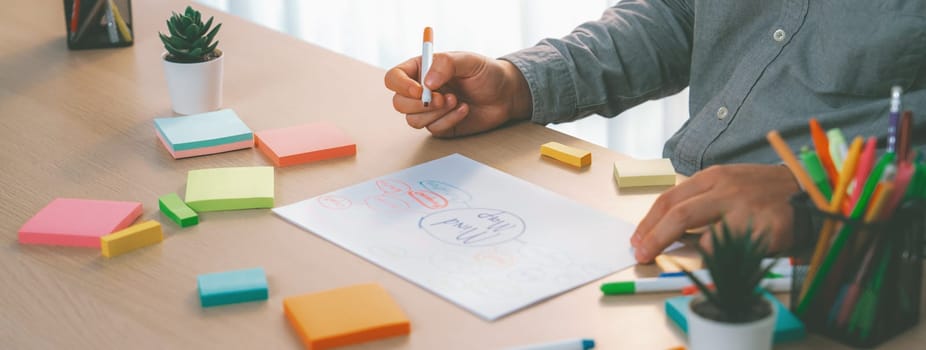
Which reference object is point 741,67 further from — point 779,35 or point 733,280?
point 733,280

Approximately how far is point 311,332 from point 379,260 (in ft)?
0.45

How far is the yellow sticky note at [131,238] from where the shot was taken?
2.68 ft

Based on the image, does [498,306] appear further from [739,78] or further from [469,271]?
[739,78]

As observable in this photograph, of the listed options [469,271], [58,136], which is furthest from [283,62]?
[469,271]

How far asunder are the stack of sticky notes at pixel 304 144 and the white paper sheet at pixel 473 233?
83mm

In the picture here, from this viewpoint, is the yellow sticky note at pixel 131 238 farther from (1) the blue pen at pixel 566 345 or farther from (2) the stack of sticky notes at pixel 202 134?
(1) the blue pen at pixel 566 345

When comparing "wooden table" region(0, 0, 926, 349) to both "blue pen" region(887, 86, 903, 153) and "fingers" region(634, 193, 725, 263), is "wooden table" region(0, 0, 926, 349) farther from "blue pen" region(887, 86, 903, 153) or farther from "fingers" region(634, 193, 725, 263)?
"blue pen" region(887, 86, 903, 153)

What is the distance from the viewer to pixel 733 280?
571 millimetres

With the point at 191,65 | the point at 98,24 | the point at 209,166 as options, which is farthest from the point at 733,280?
the point at 98,24

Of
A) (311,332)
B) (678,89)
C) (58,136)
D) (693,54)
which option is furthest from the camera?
(678,89)

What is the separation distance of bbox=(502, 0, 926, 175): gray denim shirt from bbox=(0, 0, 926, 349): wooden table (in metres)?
0.12

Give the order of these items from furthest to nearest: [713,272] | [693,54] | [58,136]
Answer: [693,54] < [58,136] < [713,272]

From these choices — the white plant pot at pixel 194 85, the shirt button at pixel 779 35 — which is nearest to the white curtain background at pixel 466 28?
the shirt button at pixel 779 35

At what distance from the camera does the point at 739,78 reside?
1111 millimetres
